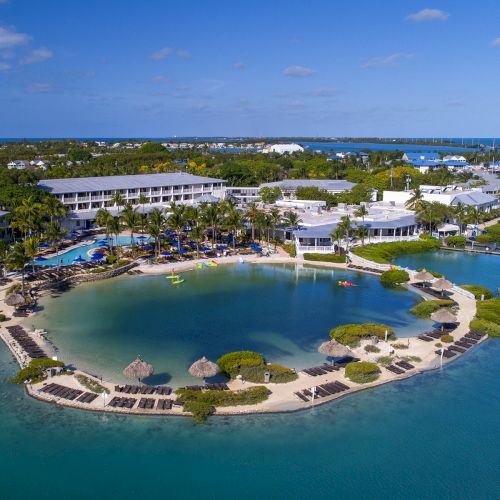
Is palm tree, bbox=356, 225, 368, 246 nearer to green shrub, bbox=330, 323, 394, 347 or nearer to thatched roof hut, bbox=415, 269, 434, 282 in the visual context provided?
thatched roof hut, bbox=415, 269, 434, 282

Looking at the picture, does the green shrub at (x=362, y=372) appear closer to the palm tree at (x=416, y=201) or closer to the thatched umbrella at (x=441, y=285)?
the thatched umbrella at (x=441, y=285)

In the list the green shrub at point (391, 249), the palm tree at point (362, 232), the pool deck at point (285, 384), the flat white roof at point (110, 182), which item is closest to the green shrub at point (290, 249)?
the green shrub at point (391, 249)

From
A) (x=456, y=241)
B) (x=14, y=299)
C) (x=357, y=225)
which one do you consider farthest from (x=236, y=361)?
(x=456, y=241)

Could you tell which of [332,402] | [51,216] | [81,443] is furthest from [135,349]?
[51,216]

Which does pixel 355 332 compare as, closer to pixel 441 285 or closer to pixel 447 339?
pixel 447 339

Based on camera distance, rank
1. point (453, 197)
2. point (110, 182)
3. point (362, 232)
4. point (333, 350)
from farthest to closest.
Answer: point (453, 197) → point (110, 182) → point (362, 232) → point (333, 350)

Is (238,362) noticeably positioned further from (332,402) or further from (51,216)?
(51,216)
